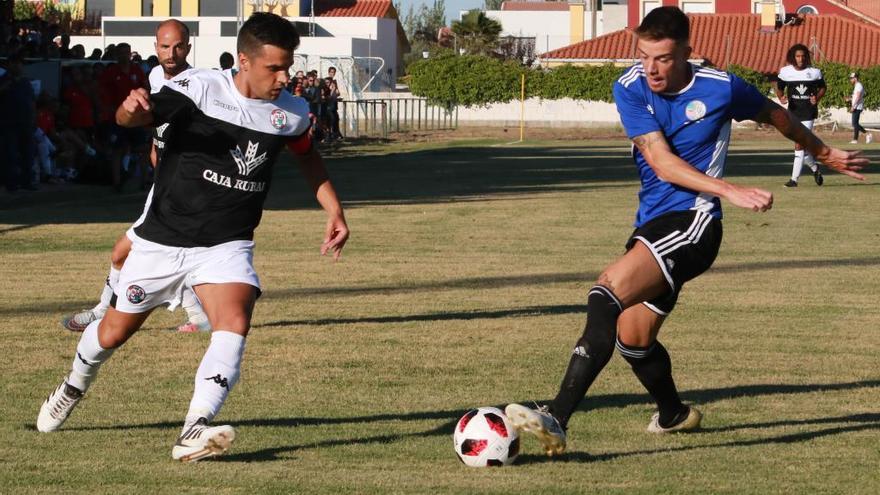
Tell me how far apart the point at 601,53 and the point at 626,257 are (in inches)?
2690

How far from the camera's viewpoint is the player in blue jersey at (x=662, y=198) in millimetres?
6535

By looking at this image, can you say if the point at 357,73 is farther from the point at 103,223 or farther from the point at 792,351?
the point at 792,351

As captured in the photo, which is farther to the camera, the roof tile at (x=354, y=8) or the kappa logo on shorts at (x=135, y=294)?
the roof tile at (x=354, y=8)

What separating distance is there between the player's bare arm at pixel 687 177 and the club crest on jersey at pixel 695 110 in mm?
171

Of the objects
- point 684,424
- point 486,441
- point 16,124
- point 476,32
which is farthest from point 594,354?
point 476,32

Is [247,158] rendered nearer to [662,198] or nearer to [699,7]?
[662,198]

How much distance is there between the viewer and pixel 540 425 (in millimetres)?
6301

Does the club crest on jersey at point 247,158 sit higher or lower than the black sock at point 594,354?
higher

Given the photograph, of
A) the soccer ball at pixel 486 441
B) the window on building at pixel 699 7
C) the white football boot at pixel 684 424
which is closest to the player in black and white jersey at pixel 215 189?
the soccer ball at pixel 486 441

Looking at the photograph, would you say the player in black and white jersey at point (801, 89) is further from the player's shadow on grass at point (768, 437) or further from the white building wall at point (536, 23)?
the white building wall at point (536, 23)

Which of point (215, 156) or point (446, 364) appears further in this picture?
point (446, 364)

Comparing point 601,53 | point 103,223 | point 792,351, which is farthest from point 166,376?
point 601,53

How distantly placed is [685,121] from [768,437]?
62.2 inches

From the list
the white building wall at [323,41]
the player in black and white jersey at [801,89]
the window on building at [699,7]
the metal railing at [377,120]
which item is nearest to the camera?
the player in black and white jersey at [801,89]
